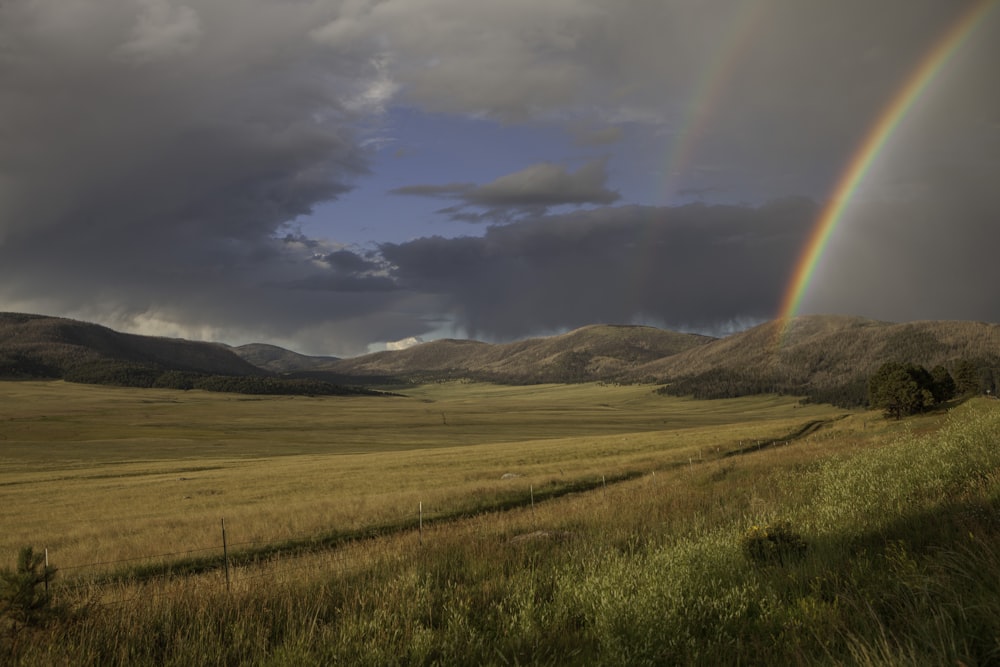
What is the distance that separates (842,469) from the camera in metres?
16.1

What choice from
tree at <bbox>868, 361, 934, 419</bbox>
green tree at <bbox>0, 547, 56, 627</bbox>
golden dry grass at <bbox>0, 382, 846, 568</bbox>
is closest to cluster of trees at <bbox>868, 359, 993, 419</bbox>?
tree at <bbox>868, 361, 934, 419</bbox>

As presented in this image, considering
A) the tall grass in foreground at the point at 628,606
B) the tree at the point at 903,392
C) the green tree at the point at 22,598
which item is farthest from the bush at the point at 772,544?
the tree at the point at 903,392

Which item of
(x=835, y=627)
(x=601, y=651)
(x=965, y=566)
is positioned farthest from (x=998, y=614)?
(x=601, y=651)

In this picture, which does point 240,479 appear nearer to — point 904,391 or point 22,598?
point 22,598

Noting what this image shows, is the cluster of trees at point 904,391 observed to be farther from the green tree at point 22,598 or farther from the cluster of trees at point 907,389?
the green tree at point 22,598

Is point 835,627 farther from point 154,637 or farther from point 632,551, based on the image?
point 154,637

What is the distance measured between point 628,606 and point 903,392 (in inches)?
3297

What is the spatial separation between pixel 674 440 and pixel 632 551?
64872 millimetres

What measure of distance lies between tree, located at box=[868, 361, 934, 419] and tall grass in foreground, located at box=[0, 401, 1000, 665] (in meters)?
77.6

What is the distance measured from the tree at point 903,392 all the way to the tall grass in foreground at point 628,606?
77629 mm

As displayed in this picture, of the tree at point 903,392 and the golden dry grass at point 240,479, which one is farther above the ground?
the tree at point 903,392

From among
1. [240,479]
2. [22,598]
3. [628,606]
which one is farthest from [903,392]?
[22,598]

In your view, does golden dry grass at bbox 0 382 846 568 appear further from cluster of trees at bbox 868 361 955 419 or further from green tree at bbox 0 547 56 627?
cluster of trees at bbox 868 361 955 419

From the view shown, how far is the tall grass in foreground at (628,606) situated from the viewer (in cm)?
536
